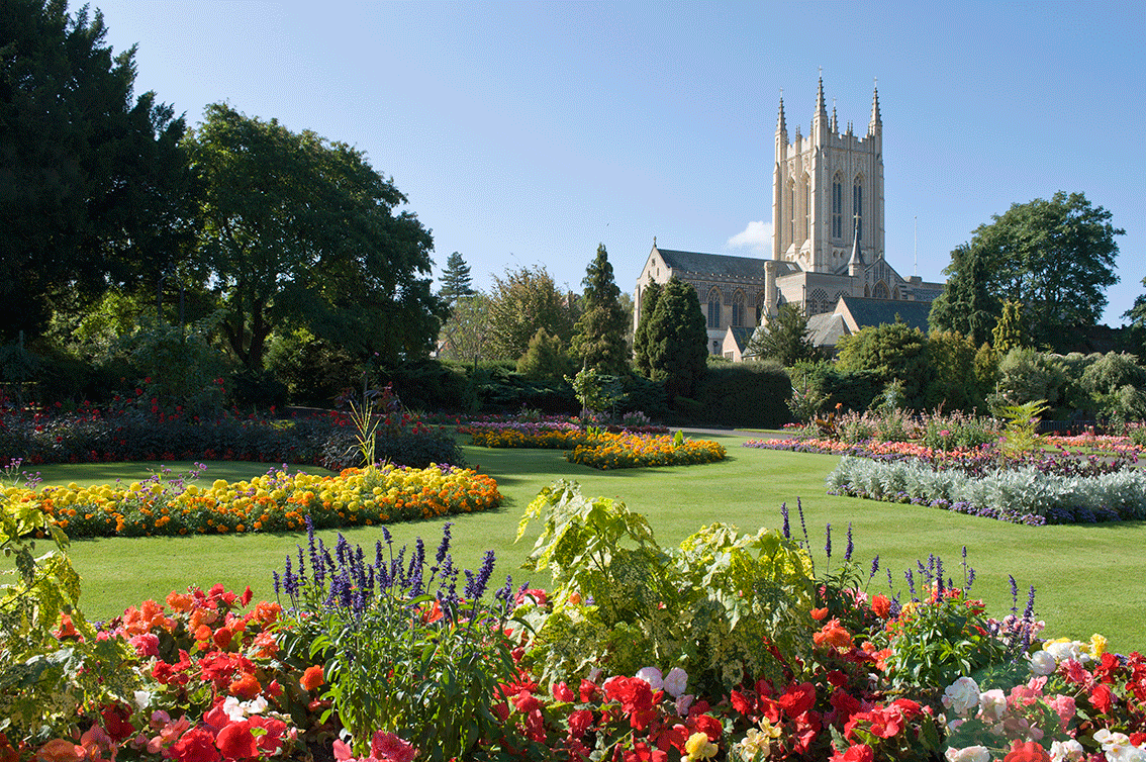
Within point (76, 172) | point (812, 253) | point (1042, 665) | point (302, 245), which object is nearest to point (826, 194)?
point (812, 253)

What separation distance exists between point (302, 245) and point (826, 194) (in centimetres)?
6414

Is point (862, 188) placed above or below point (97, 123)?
above

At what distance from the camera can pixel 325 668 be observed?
255 cm

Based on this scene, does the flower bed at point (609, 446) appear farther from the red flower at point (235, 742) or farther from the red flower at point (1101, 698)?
the red flower at point (235, 742)

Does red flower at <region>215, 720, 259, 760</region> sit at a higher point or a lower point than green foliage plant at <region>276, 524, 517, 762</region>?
lower

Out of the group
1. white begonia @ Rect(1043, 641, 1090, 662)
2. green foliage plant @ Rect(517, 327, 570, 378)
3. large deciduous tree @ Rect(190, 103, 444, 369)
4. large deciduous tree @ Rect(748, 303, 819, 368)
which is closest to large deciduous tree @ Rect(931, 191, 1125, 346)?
large deciduous tree @ Rect(748, 303, 819, 368)

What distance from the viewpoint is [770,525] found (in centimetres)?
702

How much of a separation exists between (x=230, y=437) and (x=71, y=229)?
12327 millimetres

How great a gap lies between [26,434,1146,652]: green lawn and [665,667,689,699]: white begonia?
258 cm

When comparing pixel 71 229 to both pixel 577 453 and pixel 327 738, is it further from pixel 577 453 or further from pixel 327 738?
pixel 327 738

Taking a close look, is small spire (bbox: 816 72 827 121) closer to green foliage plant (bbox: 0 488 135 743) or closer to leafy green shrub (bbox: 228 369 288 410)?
leafy green shrub (bbox: 228 369 288 410)

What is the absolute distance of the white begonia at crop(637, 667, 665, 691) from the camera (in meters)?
2.29

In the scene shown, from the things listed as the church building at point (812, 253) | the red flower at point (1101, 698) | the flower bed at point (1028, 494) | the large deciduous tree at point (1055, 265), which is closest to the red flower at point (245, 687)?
the red flower at point (1101, 698)

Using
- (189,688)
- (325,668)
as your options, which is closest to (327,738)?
(325,668)
